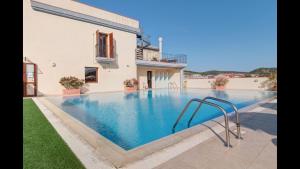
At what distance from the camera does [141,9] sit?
18500 mm

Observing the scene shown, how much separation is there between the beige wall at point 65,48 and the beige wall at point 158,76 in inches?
111

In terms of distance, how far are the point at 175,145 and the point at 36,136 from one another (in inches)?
115

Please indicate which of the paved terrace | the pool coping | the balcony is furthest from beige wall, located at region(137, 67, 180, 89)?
the paved terrace

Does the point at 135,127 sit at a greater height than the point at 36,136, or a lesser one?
lesser

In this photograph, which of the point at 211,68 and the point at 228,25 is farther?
the point at 211,68

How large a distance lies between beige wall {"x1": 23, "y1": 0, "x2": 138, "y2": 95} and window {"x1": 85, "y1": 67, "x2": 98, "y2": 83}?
1.19ft

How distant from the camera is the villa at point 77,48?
11.7 meters

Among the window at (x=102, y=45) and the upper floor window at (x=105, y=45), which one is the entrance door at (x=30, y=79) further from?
the window at (x=102, y=45)

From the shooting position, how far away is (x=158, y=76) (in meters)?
21.6

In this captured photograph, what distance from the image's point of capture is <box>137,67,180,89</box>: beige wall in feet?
63.8

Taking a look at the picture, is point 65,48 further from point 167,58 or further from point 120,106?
point 167,58

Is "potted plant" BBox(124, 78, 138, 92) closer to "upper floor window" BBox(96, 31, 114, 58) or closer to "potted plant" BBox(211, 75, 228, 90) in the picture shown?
"upper floor window" BBox(96, 31, 114, 58)

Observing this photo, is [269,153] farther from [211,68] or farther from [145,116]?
[211,68]
